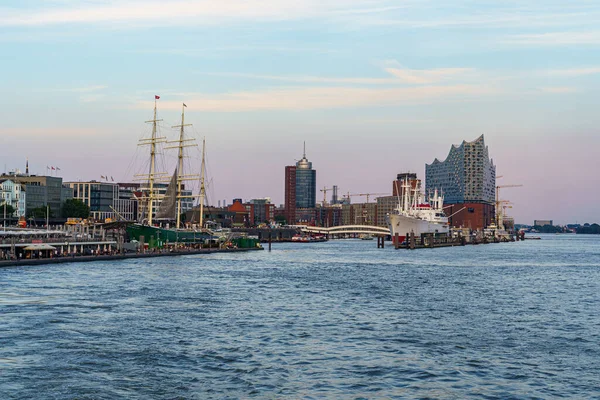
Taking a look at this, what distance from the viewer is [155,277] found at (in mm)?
82000

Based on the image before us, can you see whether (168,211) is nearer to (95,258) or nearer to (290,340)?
(95,258)

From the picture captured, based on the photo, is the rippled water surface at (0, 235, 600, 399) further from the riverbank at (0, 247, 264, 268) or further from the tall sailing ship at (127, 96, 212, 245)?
the tall sailing ship at (127, 96, 212, 245)

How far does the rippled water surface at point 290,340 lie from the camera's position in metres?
32.0

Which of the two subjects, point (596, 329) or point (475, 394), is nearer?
point (475, 394)

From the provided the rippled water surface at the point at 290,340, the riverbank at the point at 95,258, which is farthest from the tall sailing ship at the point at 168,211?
the rippled water surface at the point at 290,340

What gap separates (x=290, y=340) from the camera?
4247 centimetres

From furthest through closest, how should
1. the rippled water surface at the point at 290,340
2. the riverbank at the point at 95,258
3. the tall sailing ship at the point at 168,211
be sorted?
1. the tall sailing ship at the point at 168,211
2. the riverbank at the point at 95,258
3. the rippled water surface at the point at 290,340

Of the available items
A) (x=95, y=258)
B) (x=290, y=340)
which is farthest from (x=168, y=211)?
(x=290, y=340)

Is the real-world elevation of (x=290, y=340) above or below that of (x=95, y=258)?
below

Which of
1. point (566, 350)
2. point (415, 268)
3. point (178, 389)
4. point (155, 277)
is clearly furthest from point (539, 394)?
point (415, 268)

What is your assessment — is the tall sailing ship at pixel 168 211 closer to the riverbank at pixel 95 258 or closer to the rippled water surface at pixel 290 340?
the riverbank at pixel 95 258

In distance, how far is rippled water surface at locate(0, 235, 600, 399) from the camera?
32.0m

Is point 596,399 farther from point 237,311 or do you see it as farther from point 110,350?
point 237,311

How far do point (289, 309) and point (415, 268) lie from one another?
180 ft
